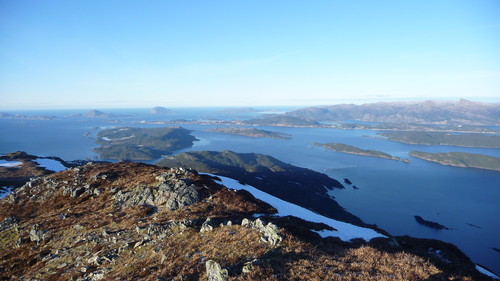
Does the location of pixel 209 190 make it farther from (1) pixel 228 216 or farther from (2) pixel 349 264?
(2) pixel 349 264

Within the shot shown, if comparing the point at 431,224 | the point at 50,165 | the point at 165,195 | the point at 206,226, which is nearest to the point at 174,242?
the point at 206,226

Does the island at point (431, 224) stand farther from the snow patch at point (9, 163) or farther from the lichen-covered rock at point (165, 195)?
the snow patch at point (9, 163)

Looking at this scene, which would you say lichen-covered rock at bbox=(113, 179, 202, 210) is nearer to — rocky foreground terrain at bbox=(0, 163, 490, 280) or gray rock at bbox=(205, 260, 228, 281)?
rocky foreground terrain at bbox=(0, 163, 490, 280)

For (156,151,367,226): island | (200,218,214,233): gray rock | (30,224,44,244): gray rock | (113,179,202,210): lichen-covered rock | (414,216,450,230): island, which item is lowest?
(414,216,450,230): island

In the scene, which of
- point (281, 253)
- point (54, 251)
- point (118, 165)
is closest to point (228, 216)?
point (281, 253)

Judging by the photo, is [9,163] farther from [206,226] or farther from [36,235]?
[206,226]

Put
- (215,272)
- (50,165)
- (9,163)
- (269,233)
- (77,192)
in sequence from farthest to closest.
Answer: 1. (9,163)
2. (50,165)
3. (77,192)
4. (269,233)
5. (215,272)

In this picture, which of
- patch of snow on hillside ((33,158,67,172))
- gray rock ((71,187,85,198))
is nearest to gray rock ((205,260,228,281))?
gray rock ((71,187,85,198))

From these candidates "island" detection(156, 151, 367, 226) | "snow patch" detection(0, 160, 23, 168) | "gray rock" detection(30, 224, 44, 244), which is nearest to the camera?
"gray rock" detection(30, 224, 44, 244)
